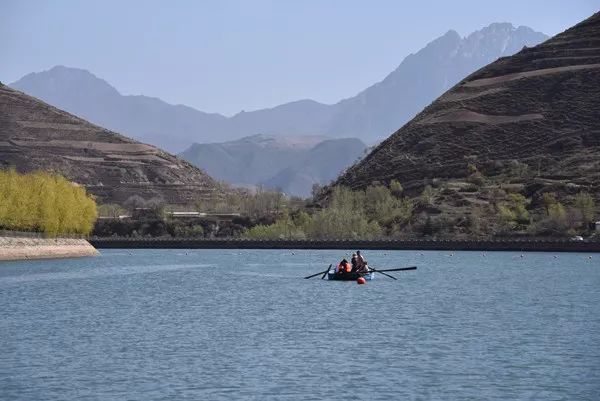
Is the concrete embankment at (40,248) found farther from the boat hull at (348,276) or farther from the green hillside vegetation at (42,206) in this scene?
the boat hull at (348,276)

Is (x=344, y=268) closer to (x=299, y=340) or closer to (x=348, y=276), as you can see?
(x=348, y=276)

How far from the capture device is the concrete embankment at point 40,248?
416 feet

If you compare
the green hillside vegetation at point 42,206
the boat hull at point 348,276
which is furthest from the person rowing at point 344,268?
the green hillside vegetation at point 42,206

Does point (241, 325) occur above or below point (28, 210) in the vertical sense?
below

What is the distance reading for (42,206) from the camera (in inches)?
5556

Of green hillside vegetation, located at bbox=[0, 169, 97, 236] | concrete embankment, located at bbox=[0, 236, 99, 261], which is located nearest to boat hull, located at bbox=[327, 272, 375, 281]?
concrete embankment, located at bbox=[0, 236, 99, 261]

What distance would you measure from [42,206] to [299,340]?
92.7 metres

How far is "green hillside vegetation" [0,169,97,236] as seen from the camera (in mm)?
134625

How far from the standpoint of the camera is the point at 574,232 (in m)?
182

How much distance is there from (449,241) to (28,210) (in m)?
75.2

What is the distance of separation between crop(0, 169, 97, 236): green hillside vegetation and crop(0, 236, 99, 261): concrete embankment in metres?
1.76

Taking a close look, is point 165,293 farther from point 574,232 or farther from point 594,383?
point 574,232

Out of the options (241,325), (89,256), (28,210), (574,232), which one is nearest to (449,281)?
(241,325)

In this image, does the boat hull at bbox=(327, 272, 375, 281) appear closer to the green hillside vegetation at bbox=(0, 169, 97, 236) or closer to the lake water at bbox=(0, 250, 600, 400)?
the lake water at bbox=(0, 250, 600, 400)
